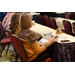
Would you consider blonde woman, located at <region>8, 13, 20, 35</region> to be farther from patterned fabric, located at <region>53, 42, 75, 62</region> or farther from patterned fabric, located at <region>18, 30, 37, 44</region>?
patterned fabric, located at <region>53, 42, 75, 62</region>

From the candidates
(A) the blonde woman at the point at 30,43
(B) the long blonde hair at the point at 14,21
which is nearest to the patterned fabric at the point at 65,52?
(A) the blonde woman at the point at 30,43

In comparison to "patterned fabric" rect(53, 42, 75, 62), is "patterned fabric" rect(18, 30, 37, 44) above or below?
above

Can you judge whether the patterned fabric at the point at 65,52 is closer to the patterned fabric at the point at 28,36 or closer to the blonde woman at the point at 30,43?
the blonde woman at the point at 30,43

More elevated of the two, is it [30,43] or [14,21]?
[14,21]

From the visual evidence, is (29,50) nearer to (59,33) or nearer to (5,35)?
(59,33)

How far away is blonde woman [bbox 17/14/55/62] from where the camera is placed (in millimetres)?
1875

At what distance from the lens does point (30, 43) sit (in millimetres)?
1879

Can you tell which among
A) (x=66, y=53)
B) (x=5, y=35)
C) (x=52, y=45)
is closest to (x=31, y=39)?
(x=52, y=45)

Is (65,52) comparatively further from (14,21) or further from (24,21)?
(14,21)

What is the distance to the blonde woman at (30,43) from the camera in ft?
6.15

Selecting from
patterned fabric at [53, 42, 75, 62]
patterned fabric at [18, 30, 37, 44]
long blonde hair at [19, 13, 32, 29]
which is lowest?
patterned fabric at [53, 42, 75, 62]

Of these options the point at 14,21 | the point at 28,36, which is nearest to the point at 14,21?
the point at 14,21

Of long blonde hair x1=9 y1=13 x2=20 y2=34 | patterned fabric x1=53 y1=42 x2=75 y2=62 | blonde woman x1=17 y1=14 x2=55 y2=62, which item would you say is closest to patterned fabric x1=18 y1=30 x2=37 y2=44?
blonde woman x1=17 y1=14 x2=55 y2=62
